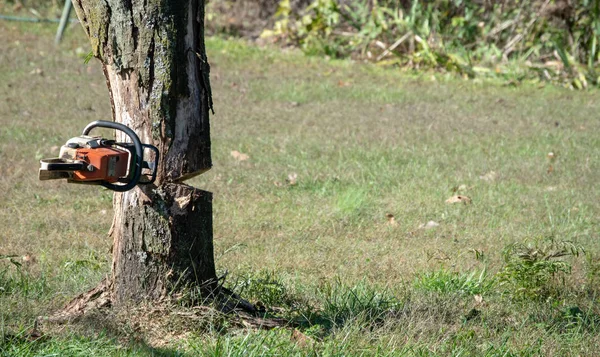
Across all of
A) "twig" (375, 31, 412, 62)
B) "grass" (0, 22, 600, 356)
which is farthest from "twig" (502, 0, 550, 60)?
"twig" (375, 31, 412, 62)

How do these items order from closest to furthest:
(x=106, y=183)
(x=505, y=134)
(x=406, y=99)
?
(x=106, y=183) < (x=505, y=134) < (x=406, y=99)

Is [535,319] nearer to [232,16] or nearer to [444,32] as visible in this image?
[444,32]

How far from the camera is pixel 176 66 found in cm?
375

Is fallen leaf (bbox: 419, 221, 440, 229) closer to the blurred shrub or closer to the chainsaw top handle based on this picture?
the chainsaw top handle

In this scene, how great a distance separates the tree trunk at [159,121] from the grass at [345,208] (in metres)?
0.24

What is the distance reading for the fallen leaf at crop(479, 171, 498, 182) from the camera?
759cm

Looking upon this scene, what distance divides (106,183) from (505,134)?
6675mm

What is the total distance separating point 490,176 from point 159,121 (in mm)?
4583

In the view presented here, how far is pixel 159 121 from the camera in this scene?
12.3ft

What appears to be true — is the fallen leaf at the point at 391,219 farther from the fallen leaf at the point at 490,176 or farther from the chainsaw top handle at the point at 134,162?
the chainsaw top handle at the point at 134,162

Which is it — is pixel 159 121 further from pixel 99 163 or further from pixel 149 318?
pixel 149 318

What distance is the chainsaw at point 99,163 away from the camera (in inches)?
127

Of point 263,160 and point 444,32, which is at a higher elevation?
point 444,32

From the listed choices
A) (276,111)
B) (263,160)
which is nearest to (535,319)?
(263,160)
